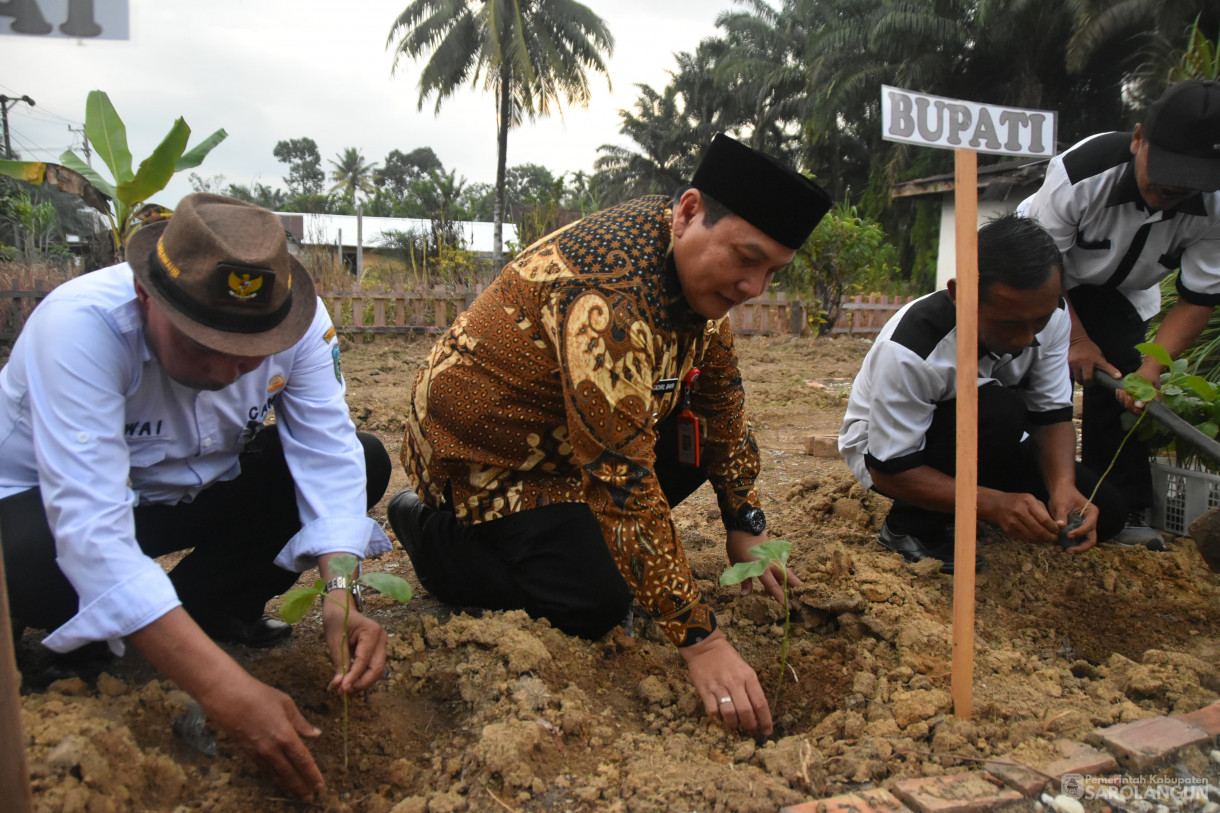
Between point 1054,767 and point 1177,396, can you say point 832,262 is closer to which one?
point 1177,396

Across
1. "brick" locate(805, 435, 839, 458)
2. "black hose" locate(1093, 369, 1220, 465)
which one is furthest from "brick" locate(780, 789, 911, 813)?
"brick" locate(805, 435, 839, 458)

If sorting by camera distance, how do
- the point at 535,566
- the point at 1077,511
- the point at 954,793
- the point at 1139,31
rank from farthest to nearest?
the point at 1139,31
the point at 1077,511
the point at 535,566
the point at 954,793

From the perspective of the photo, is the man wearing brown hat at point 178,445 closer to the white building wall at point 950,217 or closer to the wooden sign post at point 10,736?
the wooden sign post at point 10,736

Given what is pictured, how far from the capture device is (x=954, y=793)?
1.41 meters

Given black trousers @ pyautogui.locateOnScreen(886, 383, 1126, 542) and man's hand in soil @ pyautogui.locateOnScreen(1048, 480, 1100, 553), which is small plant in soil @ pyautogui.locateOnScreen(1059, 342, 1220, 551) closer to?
man's hand in soil @ pyautogui.locateOnScreen(1048, 480, 1100, 553)

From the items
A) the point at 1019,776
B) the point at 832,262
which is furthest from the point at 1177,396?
the point at 832,262

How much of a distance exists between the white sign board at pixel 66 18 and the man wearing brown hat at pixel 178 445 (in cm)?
46

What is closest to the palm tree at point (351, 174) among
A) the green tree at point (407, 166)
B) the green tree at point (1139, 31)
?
the green tree at point (407, 166)

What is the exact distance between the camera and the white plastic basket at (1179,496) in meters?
2.69

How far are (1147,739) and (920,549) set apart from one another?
1168mm

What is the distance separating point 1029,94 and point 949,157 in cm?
266

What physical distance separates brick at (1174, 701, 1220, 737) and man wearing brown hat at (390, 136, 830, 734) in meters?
0.87

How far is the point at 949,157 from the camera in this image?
24.4 m

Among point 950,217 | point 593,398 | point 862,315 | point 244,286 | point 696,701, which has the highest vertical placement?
point 950,217
